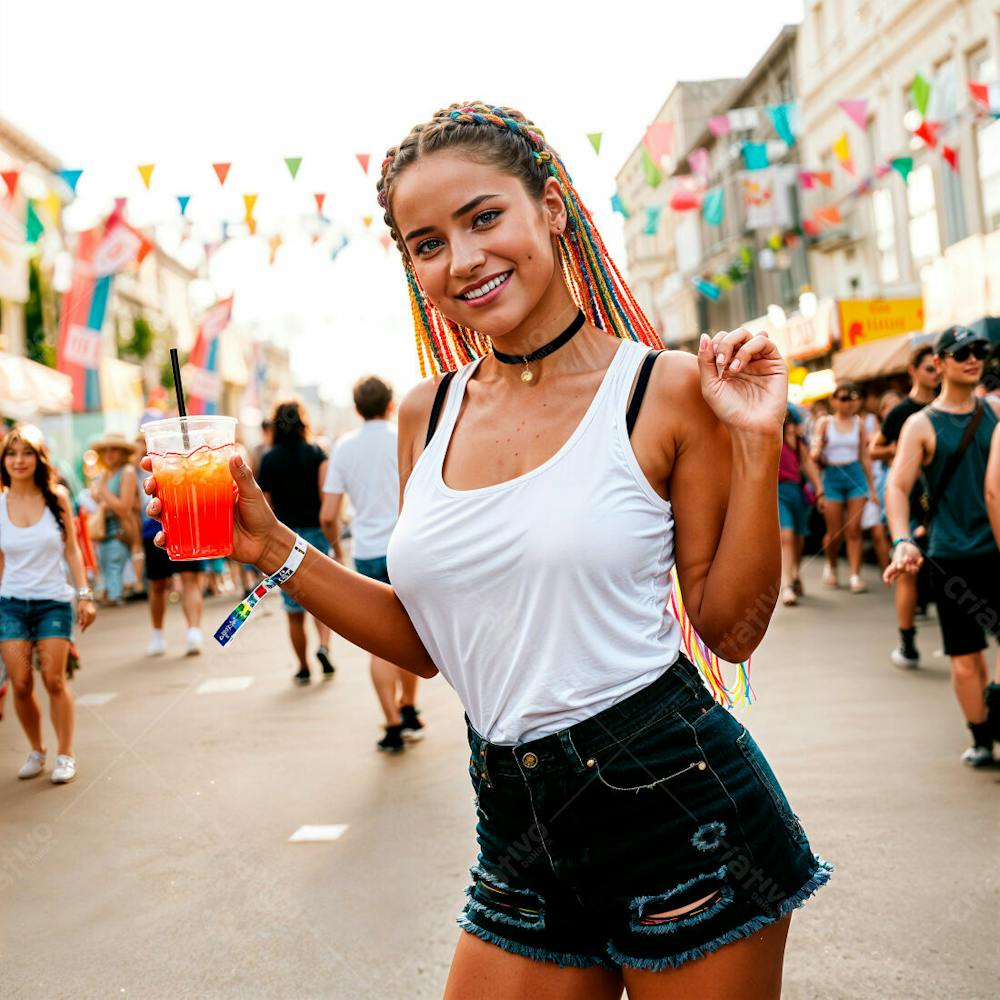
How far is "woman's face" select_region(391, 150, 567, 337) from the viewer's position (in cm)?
188

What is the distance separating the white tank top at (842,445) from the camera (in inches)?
451

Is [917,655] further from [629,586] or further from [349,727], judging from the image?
[629,586]

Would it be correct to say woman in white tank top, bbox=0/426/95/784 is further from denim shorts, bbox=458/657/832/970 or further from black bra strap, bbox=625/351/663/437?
black bra strap, bbox=625/351/663/437

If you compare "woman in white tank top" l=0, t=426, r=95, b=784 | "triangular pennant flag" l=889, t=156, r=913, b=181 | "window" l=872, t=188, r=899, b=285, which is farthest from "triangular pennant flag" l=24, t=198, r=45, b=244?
"window" l=872, t=188, r=899, b=285

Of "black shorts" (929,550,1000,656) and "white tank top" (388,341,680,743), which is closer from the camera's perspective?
"white tank top" (388,341,680,743)

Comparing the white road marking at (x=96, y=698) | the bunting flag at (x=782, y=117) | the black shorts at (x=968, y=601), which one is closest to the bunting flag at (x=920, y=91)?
the bunting flag at (x=782, y=117)

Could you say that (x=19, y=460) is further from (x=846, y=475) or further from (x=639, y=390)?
→ (x=846, y=475)

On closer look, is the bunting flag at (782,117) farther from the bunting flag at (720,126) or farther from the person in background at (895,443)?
the person in background at (895,443)

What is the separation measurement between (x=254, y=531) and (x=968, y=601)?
4061 mm

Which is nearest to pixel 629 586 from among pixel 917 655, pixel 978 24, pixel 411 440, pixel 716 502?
pixel 716 502

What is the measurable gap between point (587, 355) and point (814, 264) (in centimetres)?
3101

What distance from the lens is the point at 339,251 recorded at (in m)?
17.2

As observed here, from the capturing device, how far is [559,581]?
1.73 metres

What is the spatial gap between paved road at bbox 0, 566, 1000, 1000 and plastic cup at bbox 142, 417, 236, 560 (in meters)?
2.03
